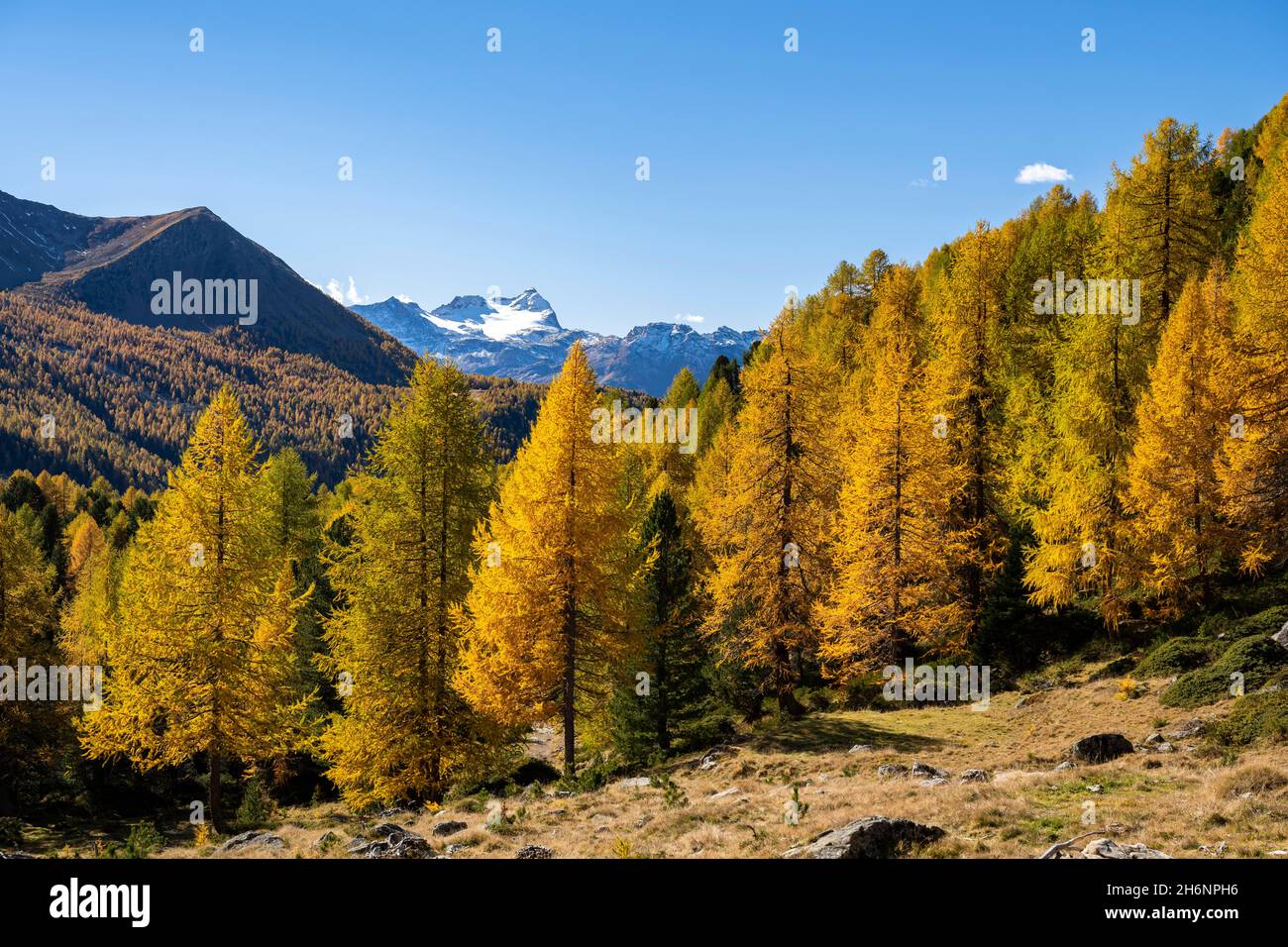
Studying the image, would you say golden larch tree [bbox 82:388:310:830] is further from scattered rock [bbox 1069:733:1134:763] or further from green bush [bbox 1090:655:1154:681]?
green bush [bbox 1090:655:1154:681]

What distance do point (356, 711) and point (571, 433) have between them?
31.3 ft

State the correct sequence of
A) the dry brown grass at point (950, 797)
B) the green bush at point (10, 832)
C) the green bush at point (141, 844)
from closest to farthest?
the dry brown grass at point (950, 797), the green bush at point (141, 844), the green bush at point (10, 832)

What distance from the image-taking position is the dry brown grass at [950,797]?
31.6ft

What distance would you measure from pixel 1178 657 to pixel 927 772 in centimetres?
990

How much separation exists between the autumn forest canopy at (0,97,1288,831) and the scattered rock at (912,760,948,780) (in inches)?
317

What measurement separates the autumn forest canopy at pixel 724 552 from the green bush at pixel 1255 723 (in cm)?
846

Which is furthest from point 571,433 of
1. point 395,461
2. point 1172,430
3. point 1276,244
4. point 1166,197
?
point 1166,197

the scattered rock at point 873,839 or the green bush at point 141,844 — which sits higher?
the scattered rock at point 873,839

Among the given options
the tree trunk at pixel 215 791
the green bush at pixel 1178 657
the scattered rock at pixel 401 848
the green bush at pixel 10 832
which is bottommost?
the green bush at pixel 10 832

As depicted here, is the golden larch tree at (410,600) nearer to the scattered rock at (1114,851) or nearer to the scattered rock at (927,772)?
the scattered rock at (927,772)

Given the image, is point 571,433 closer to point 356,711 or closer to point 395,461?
point 395,461

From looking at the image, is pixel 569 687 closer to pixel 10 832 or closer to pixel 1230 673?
pixel 1230 673

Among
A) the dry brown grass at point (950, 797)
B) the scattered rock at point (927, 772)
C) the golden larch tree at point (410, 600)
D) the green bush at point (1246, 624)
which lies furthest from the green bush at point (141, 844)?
the green bush at point (1246, 624)

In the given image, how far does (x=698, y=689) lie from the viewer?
2453 cm
